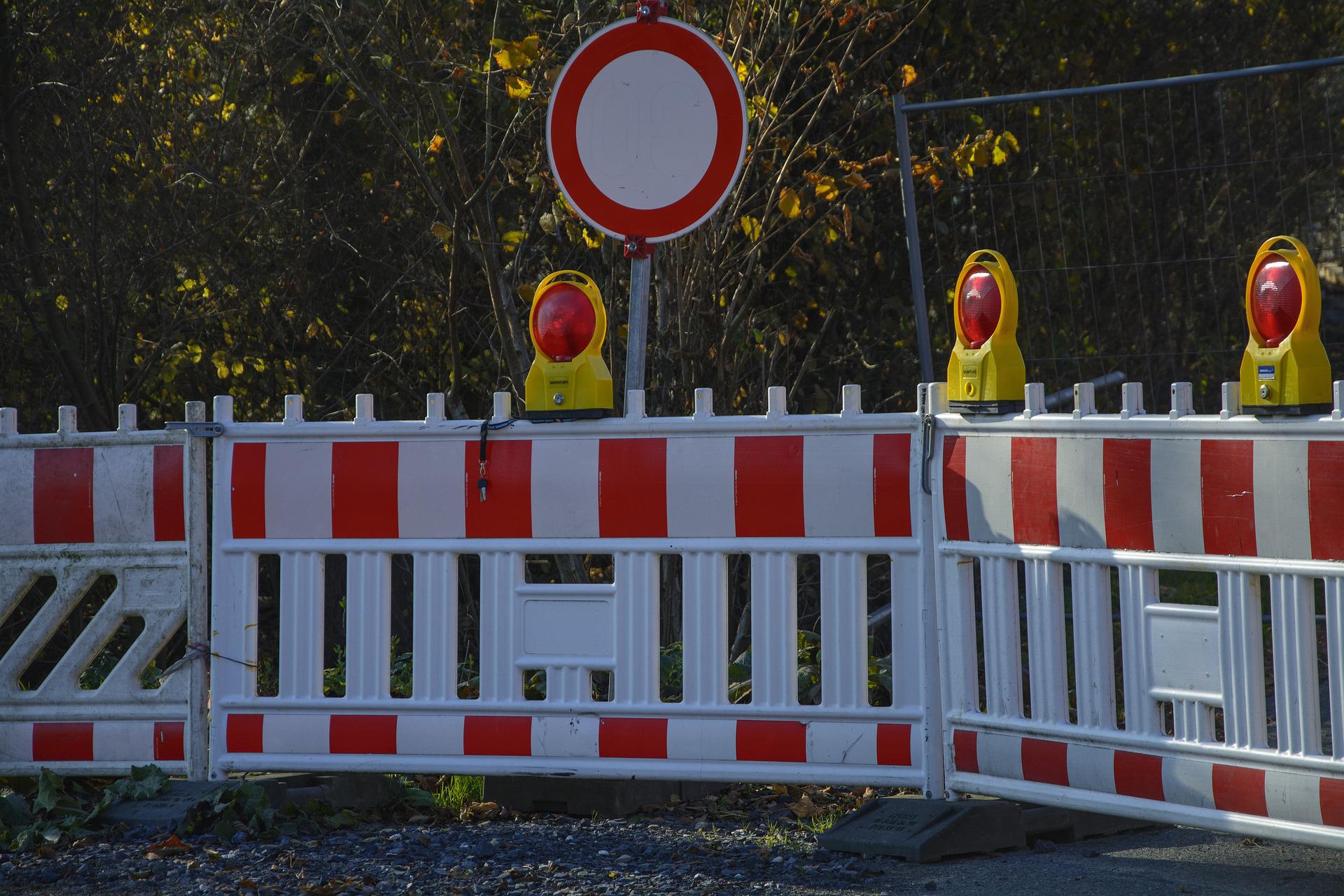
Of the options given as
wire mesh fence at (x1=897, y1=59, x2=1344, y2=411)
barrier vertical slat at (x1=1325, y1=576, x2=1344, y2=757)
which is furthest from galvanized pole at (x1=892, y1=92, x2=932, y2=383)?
barrier vertical slat at (x1=1325, y1=576, x2=1344, y2=757)

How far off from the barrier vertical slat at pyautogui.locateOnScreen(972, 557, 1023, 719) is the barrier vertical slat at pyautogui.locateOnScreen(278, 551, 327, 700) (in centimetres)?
226

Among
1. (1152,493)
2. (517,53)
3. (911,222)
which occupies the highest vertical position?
(517,53)

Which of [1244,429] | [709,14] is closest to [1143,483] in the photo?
[1244,429]

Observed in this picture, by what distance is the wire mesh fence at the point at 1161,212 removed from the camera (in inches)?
255

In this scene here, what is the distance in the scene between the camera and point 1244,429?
3977 mm

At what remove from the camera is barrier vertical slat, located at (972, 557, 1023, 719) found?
456cm

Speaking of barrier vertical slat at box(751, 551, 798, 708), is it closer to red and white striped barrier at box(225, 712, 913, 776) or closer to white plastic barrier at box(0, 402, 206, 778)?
red and white striped barrier at box(225, 712, 913, 776)

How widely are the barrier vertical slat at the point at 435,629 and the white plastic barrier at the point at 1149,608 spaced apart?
65.3 inches

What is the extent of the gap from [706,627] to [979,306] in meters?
1.37

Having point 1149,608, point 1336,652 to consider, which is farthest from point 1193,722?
point 1336,652

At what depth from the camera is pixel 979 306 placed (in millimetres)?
4656

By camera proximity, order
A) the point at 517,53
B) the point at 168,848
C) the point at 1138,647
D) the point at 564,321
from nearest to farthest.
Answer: the point at 1138,647 → the point at 168,848 → the point at 564,321 → the point at 517,53

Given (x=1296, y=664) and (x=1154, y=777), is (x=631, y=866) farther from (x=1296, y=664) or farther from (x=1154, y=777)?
(x=1296, y=664)

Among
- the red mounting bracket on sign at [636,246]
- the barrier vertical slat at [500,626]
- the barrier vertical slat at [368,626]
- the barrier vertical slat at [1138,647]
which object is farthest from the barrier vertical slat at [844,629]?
Answer: the barrier vertical slat at [368,626]
